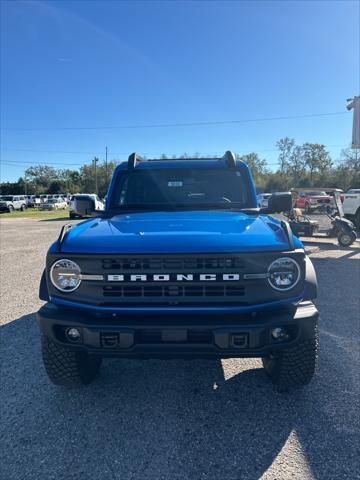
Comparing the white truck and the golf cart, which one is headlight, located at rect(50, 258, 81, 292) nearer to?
the golf cart

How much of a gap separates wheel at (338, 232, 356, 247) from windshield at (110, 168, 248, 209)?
845 centimetres

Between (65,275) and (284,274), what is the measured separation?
1493 mm

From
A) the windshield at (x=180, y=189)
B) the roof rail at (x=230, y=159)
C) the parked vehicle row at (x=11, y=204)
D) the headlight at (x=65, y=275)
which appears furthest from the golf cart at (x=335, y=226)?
the parked vehicle row at (x=11, y=204)

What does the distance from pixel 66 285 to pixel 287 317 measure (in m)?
1.50

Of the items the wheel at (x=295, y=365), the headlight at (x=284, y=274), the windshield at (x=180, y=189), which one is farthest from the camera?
the windshield at (x=180, y=189)

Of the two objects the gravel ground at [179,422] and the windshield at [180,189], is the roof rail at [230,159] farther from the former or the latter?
the gravel ground at [179,422]

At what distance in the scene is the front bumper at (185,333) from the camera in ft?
7.60

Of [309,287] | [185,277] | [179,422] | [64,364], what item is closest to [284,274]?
[309,287]

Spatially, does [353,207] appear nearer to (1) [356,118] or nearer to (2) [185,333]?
(1) [356,118]

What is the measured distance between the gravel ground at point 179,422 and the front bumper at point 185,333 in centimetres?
58

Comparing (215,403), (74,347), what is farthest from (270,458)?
(74,347)

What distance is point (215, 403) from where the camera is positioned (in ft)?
9.35

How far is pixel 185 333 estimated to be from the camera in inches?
91.6

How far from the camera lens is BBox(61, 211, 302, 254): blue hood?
2.38m
